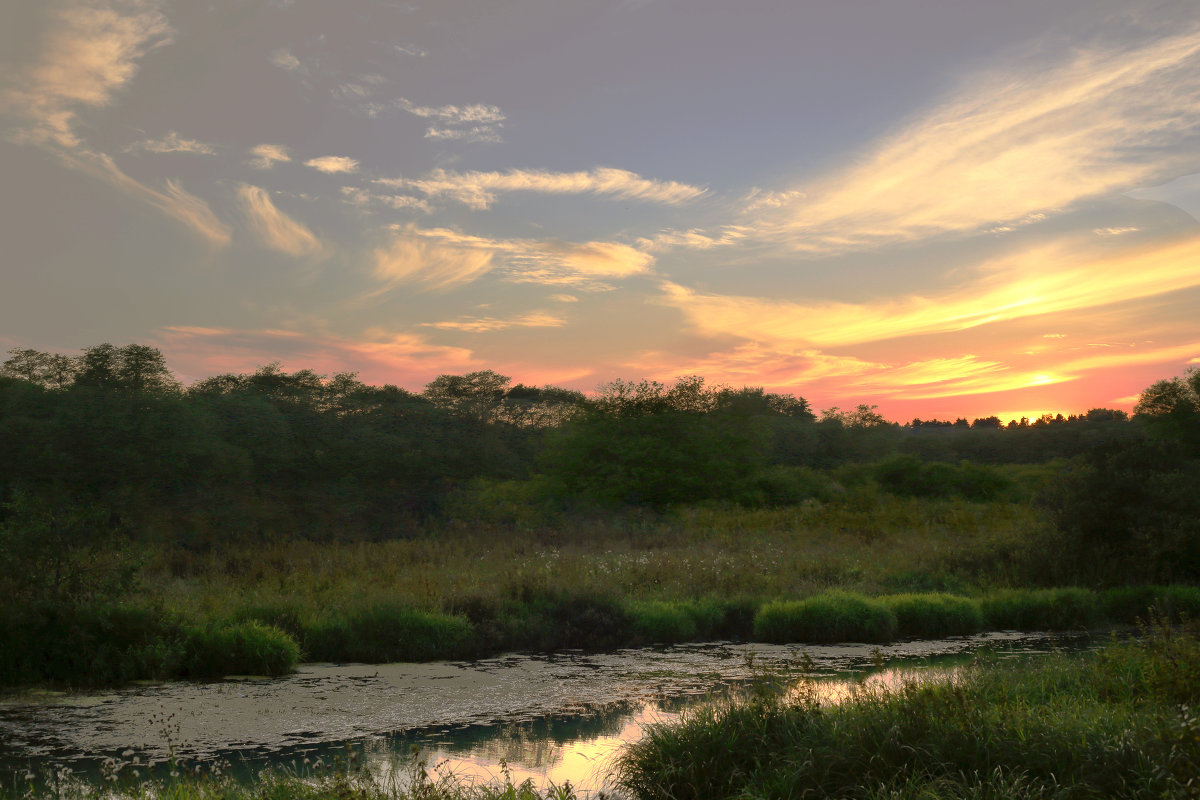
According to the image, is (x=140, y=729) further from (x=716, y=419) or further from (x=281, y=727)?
(x=716, y=419)

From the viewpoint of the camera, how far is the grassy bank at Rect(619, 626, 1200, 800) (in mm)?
6945

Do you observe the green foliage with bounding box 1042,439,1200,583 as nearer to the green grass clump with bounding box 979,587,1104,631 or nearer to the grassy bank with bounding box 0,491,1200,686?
the grassy bank with bounding box 0,491,1200,686

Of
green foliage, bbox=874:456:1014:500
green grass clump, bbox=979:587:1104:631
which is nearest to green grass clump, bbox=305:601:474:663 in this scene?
green grass clump, bbox=979:587:1104:631

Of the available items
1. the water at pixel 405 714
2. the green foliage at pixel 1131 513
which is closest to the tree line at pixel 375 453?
the green foliage at pixel 1131 513

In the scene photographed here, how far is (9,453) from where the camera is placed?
103 feet

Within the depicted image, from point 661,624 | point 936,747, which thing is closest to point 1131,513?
point 661,624

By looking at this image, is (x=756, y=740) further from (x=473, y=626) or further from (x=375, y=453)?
(x=375, y=453)

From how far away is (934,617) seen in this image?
18.5m

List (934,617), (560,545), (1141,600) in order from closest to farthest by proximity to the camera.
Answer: (934,617), (1141,600), (560,545)

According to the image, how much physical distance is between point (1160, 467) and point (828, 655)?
1219 cm

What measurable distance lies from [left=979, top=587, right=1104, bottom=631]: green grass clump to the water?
12.8 ft

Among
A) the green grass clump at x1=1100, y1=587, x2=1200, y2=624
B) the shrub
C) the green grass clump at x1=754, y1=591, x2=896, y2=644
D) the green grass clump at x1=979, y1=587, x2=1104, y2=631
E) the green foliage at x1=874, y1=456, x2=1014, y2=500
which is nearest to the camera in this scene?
the shrub

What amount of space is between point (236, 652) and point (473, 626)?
13.6 feet

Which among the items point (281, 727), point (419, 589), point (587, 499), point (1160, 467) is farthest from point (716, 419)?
point (281, 727)
